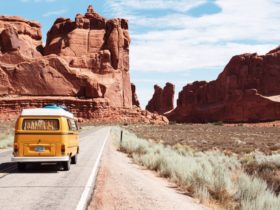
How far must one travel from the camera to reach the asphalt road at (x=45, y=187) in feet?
31.0

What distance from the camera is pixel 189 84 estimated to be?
18312 centimetres

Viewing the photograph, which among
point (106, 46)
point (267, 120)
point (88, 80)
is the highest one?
point (106, 46)

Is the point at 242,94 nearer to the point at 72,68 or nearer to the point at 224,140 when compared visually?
the point at 72,68

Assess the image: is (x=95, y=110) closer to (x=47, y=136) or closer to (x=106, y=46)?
(x=106, y=46)

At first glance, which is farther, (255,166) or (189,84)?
(189,84)

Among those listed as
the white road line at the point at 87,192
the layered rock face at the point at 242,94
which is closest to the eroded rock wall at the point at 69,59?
the layered rock face at the point at 242,94

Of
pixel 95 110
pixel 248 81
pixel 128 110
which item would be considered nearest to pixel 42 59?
pixel 95 110

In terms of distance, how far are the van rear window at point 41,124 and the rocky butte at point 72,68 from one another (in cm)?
10604

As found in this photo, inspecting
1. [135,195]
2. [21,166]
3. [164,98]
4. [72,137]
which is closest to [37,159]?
[21,166]

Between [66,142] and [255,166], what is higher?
[66,142]

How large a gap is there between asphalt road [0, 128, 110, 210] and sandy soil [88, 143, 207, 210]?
336 mm

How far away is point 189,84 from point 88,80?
63.5 meters

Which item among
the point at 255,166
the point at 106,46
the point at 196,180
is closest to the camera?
the point at 196,180

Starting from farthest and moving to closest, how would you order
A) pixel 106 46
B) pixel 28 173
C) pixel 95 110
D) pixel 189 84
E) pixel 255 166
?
pixel 189 84
pixel 106 46
pixel 95 110
pixel 255 166
pixel 28 173
